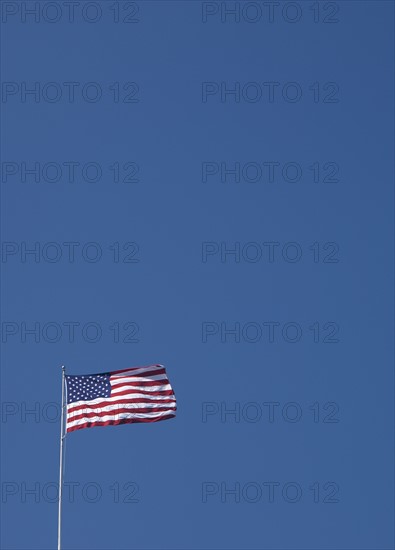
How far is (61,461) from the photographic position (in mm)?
66062

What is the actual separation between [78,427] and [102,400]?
1192mm

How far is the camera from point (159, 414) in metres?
67.6

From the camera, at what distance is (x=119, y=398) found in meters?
67.0

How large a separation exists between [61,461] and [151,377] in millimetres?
4219

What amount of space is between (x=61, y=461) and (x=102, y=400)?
2.42 metres

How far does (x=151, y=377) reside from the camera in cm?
6781

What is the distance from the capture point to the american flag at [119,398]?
219 feet

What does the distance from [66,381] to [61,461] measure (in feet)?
8.98

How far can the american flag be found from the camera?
6669 cm

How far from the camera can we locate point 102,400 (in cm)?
6688

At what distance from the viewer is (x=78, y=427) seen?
6650cm

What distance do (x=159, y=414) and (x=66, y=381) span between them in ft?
10.6
